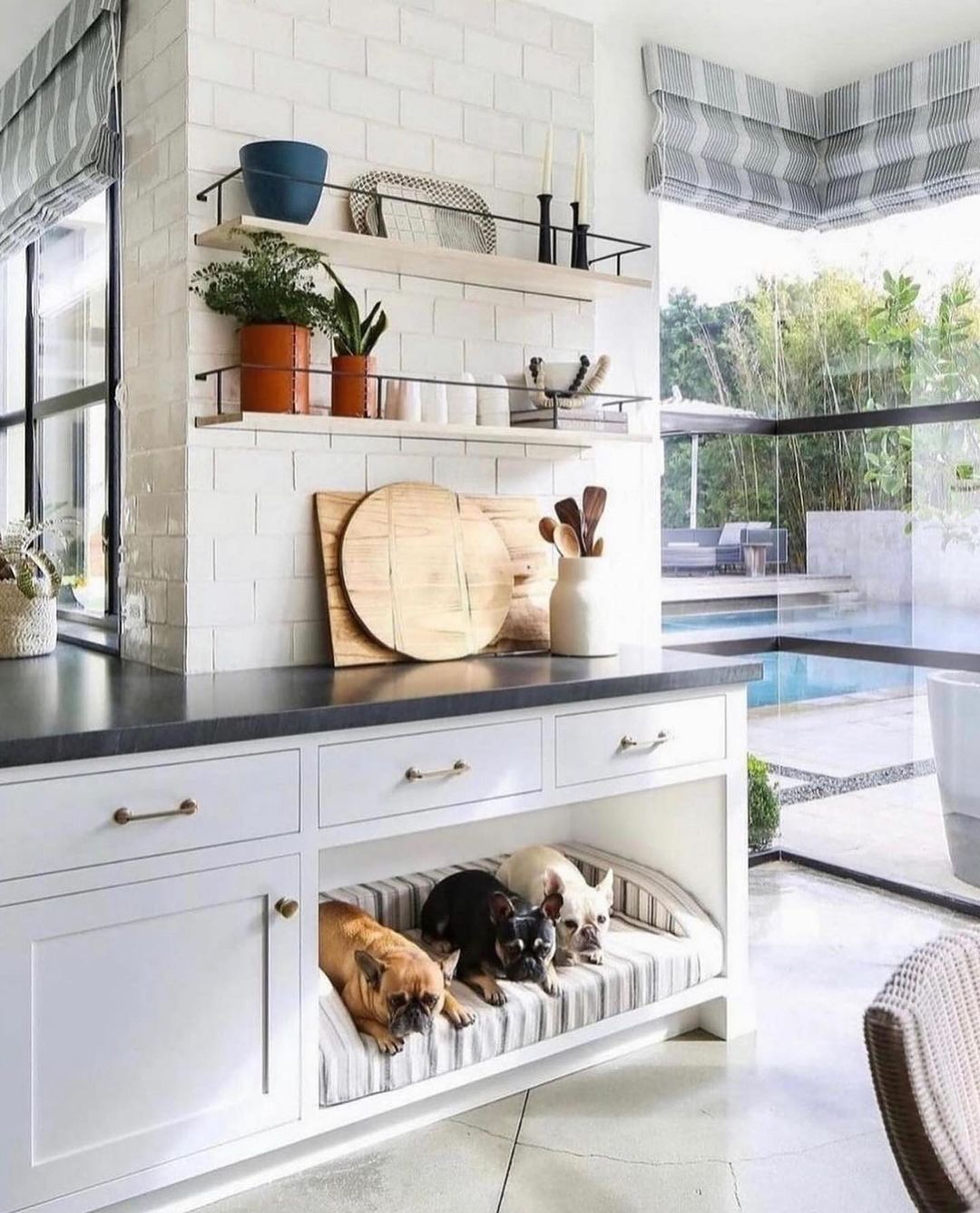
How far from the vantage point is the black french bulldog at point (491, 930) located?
2498 mm

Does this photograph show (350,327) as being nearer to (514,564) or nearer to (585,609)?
(514,564)

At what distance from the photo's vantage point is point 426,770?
2277 millimetres

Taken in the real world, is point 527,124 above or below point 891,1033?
above

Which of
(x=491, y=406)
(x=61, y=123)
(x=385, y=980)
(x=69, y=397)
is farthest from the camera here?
(x=69, y=397)

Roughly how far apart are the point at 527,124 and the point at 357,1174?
2534 millimetres

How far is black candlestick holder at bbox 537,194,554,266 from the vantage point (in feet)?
9.74

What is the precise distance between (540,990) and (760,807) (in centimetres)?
155

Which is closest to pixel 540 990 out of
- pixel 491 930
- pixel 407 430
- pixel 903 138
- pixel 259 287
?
pixel 491 930

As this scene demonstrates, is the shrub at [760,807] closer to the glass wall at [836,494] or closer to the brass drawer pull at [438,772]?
the glass wall at [836,494]

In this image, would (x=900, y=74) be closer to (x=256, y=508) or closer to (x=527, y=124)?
(x=527, y=124)

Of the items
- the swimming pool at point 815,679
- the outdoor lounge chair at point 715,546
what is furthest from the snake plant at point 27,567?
the swimming pool at point 815,679

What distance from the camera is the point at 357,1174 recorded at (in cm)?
220

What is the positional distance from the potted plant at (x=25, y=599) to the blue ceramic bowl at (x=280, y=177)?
106 cm

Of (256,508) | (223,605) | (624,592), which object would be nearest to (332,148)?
(256,508)
